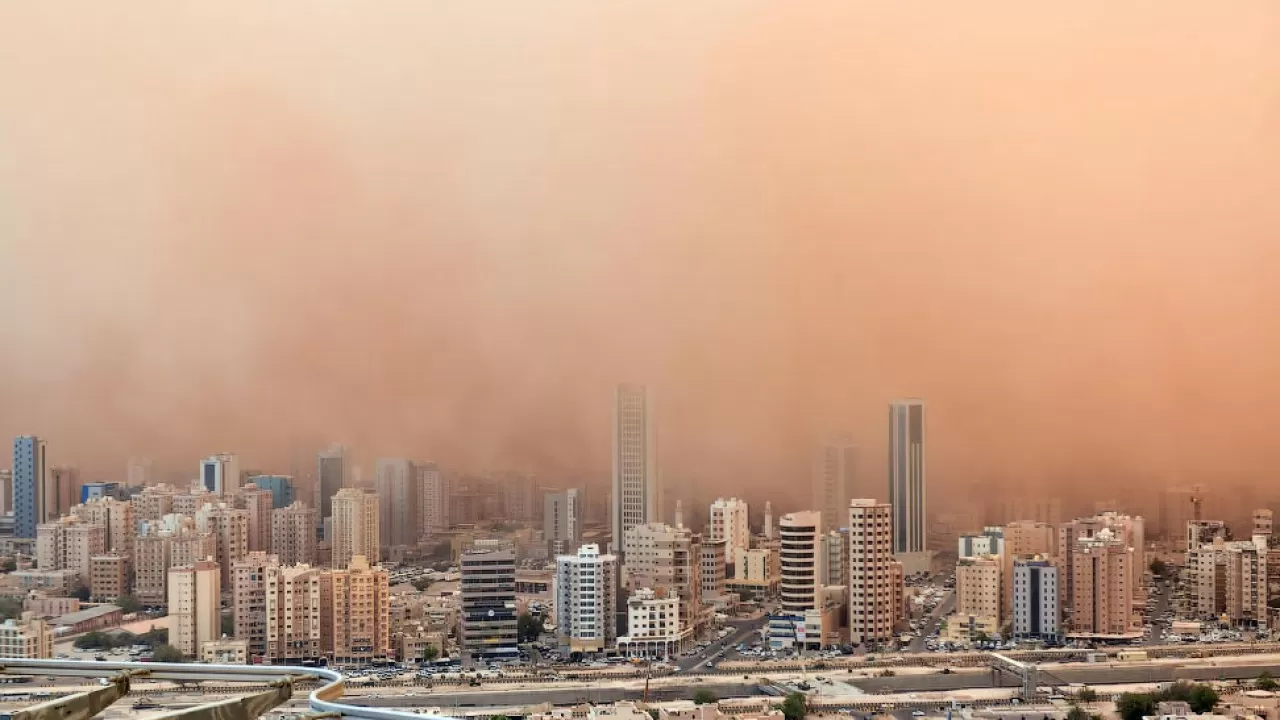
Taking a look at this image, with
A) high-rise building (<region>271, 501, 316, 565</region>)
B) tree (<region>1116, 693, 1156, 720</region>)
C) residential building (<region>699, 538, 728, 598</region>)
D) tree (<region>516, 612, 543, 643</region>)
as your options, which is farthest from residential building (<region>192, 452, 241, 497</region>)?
tree (<region>1116, 693, 1156, 720</region>)

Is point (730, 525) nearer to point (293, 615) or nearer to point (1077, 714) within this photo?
point (293, 615)

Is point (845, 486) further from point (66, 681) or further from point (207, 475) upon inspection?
point (66, 681)

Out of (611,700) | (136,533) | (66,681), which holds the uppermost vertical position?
(66,681)

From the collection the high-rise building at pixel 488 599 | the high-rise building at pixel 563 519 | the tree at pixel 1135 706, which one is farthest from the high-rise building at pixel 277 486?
the tree at pixel 1135 706

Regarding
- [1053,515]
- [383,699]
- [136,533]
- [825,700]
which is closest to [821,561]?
[1053,515]

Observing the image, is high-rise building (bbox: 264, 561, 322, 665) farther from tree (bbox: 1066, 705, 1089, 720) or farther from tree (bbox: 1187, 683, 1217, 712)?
tree (bbox: 1187, 683, 1217, 712)

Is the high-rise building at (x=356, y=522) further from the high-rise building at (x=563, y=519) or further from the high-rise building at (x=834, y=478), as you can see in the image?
the high-rise building at (x=834, y=478)

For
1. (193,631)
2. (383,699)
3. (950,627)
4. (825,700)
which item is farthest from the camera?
(950,627)
